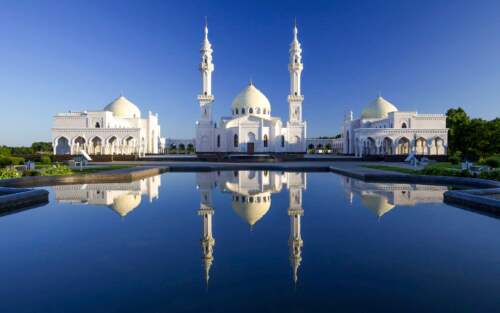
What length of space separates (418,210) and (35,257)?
26.2 ft

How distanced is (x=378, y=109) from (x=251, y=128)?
55.2 feet

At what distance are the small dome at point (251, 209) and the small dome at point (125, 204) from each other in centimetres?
262

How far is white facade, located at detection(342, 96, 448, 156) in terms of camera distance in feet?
114

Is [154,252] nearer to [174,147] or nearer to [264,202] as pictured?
[264,202]

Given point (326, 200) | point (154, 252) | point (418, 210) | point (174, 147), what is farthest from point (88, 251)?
point (174, 147)

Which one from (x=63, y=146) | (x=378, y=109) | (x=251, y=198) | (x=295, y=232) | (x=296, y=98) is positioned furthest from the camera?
(x=378, y=109)

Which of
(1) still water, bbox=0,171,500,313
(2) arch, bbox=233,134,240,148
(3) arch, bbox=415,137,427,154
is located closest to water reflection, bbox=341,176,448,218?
(1) still water, bbox=0,171,500,313

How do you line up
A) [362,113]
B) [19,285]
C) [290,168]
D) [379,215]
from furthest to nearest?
[362,113]
[290,168]
[379,215]
[19,285]

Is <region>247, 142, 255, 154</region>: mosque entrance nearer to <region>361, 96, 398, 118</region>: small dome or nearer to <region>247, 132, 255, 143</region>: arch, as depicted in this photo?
<region>247, 132, 255, 143</region>: arch

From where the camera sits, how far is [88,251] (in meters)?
5.14

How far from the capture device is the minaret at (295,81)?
38500mm

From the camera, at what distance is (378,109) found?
138ft

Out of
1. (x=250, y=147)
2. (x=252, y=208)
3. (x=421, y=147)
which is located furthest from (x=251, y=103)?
(x=252, y=208)

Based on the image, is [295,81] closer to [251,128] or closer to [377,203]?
[251,128]
